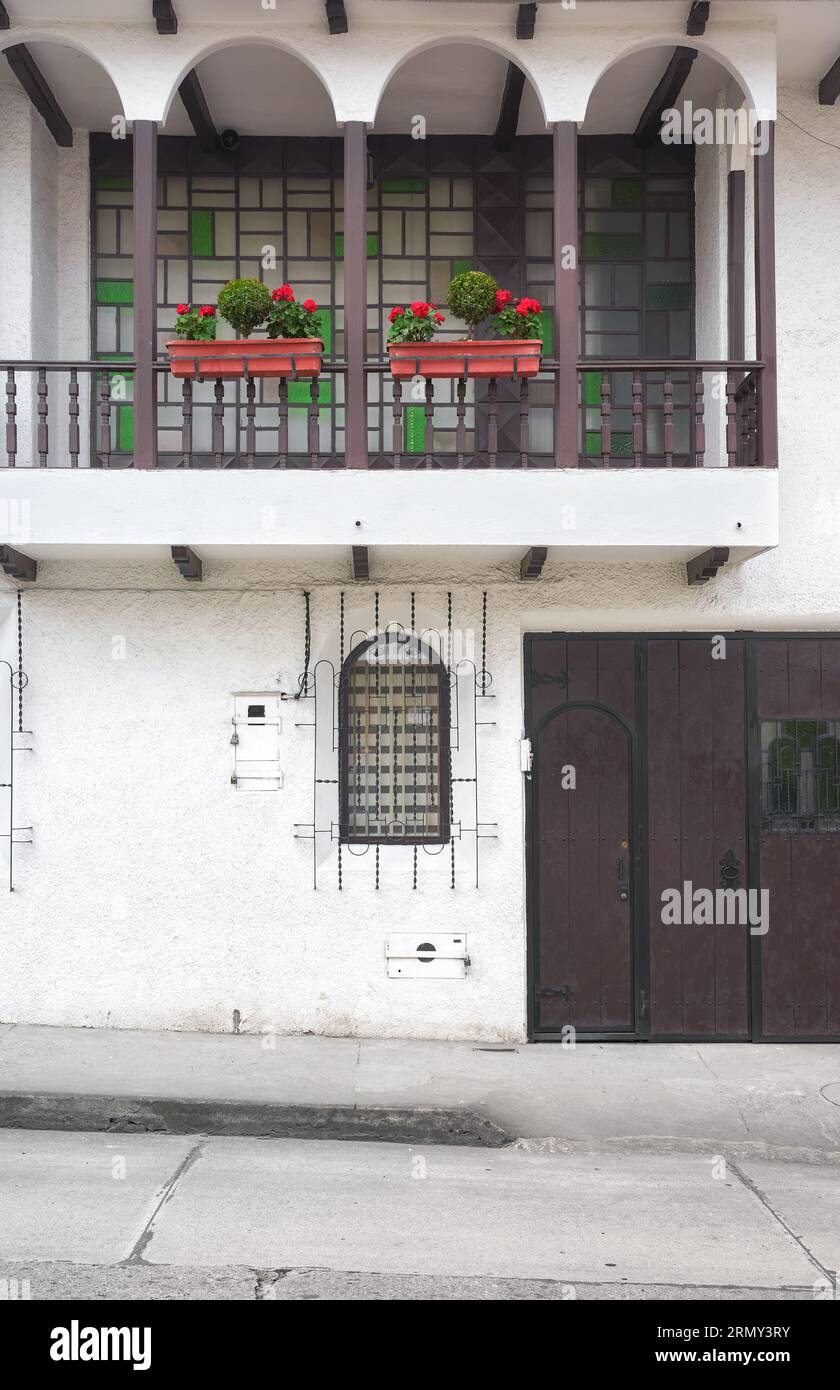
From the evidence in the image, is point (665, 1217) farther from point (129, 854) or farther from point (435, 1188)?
point (129, 854)

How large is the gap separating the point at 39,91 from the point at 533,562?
14.8 feet

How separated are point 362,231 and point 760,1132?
5.77 m

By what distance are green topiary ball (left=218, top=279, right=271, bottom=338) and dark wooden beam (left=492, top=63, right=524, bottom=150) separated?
7.30 feet

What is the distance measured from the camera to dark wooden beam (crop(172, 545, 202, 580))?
7609mm

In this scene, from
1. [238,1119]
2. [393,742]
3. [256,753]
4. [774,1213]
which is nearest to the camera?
[774,1213]

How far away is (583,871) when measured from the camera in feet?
27.5

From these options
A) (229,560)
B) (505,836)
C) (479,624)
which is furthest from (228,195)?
(505,836)

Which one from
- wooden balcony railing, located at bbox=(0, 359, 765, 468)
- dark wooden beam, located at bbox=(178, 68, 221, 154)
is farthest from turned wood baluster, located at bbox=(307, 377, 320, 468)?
dark wooden beam, located at bbox=(178, 68, 221, 154)

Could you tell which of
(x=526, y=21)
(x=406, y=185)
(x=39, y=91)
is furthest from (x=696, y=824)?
(x=39, y=91)

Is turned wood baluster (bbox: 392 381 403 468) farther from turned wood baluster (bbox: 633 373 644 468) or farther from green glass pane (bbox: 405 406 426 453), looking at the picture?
turned wood baluster (bbox: 633 373 644 468)

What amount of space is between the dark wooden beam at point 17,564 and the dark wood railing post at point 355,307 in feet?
7.33

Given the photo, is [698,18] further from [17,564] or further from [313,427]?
[17,564]

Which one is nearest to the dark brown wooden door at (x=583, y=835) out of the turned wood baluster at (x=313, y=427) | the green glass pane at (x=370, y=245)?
the turned wood baluster at (x=313, y=427)

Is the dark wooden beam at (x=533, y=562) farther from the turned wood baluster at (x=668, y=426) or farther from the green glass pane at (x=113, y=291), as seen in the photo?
the green glass pane at (x=113, y=291)
